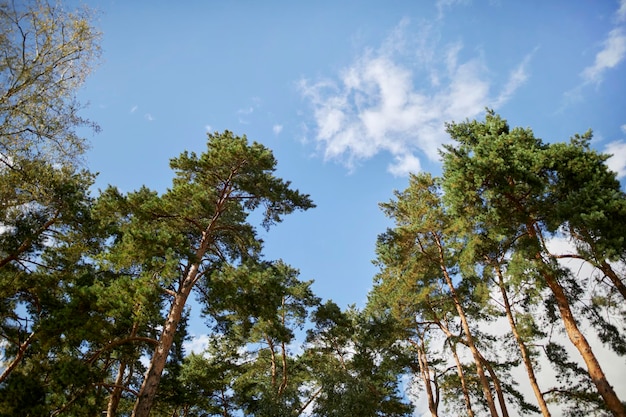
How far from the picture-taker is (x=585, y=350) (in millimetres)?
11438

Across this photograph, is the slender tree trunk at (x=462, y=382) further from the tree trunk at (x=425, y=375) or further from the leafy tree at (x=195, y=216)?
the leafy tree at (x=195, y=216)

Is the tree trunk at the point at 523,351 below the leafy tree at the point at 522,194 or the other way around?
below

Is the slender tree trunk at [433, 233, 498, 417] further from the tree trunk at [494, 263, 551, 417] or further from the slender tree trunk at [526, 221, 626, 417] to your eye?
the slender tree trunk at [526, 221, 626, 417]

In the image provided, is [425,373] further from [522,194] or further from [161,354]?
[161,354]

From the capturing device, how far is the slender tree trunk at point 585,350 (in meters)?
10.6

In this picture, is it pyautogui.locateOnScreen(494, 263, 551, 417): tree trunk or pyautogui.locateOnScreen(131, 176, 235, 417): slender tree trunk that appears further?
pyautogui.locateOnScreen(494, 263, 551, 417): tree trunk

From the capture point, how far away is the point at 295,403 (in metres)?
16.0

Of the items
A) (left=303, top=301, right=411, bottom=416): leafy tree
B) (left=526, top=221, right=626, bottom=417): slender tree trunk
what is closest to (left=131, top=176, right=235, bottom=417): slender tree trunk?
(left=303, top=301, right=411, bottom=416): leafy tree

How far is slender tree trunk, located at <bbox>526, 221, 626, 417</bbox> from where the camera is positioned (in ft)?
34.8

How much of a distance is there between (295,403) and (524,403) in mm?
11865

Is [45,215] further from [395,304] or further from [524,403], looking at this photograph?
[524,403]

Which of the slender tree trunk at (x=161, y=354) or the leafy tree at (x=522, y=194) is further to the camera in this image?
the leafy tree at (x=522, y=194)

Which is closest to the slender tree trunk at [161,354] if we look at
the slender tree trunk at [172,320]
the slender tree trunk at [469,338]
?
the slender tree trunk at [172,320]

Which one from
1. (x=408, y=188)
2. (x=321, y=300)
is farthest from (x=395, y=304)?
(x=408, y=188)
